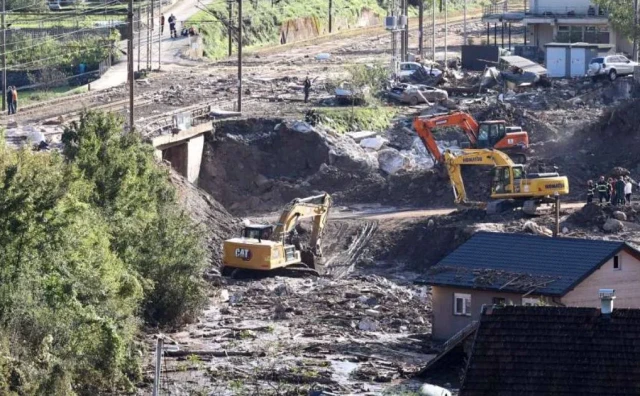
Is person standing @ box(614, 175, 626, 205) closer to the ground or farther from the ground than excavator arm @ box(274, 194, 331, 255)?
farther from the ground

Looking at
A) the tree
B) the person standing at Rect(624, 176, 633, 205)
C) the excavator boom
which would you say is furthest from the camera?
the tree

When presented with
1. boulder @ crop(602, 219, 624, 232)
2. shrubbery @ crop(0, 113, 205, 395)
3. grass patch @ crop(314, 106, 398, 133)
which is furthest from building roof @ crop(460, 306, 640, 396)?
grass patch @ crop(314, 106, 398, 133)

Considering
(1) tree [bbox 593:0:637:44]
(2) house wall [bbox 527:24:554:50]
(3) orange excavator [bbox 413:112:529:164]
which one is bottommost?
(3) orange excavator [bbox 413:112:529:164]

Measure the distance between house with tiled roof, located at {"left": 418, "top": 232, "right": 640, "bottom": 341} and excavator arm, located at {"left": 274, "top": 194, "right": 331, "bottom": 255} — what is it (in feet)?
34.5

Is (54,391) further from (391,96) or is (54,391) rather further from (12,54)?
(12,54)

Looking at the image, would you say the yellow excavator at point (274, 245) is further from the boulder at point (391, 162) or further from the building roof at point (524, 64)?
the building roof at point (524, 64)

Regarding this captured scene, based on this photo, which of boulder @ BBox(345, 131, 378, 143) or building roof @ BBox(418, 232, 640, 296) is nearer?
building roof @ BBox(418, 232, 640, 296)

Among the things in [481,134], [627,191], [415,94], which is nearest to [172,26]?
[415,94]

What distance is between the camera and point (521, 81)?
84.1 meters

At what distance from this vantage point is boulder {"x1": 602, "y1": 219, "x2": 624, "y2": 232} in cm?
5747

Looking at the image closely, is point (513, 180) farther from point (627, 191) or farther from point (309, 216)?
point (309, 216)

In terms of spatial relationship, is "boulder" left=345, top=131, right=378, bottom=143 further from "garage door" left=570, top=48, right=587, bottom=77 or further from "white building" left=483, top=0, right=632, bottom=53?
"white building" left=483, top=0, right=632, bottom=53

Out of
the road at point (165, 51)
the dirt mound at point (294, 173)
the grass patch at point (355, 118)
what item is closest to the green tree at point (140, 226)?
the dirt mound at point (294, 173)

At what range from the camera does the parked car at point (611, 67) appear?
8244 centimetres
